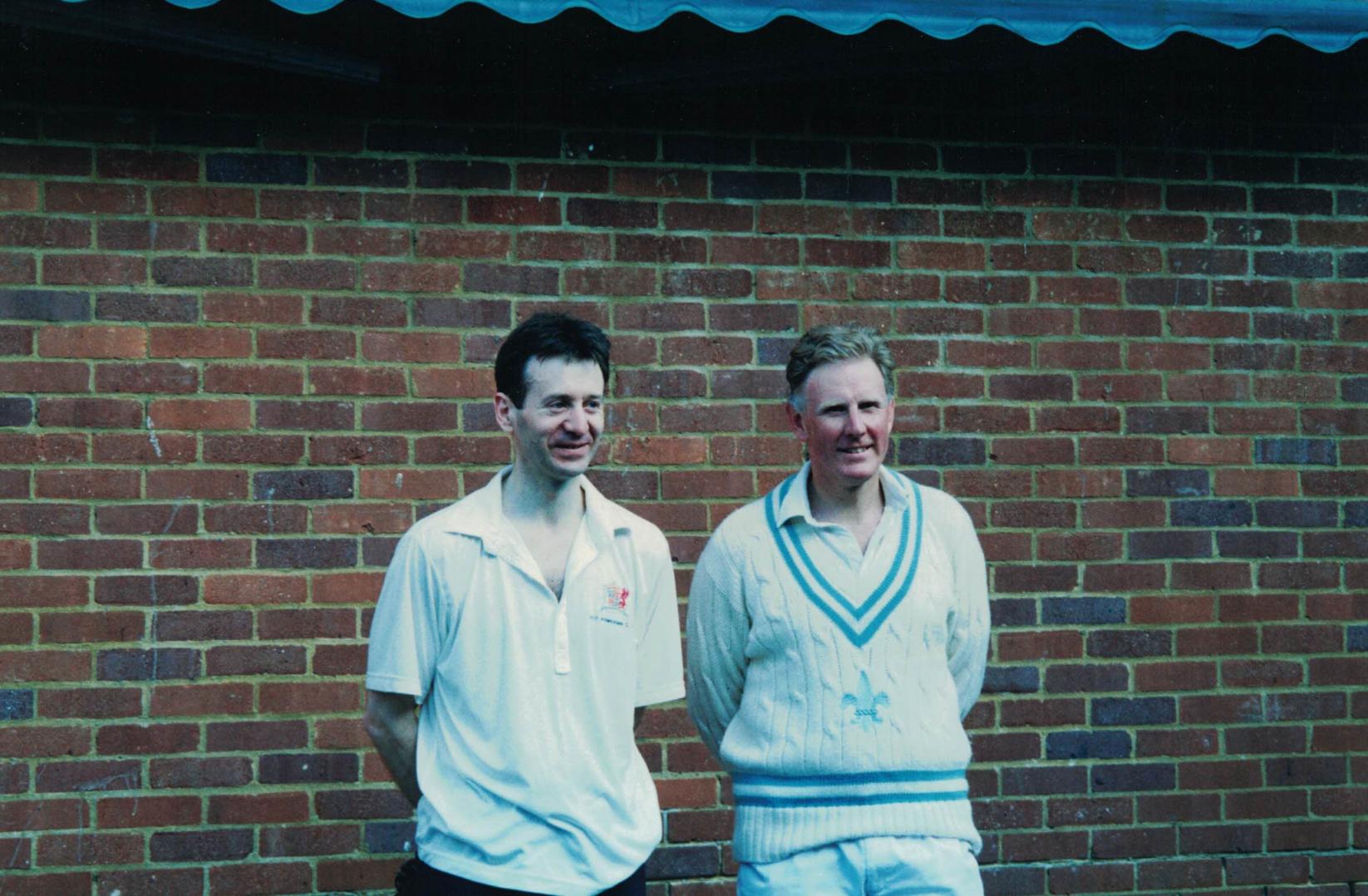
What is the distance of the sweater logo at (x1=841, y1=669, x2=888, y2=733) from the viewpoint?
322 cm

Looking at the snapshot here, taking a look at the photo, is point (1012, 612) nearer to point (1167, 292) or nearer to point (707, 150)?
point (1167, 292)

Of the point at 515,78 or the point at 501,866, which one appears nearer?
the point at 501,866

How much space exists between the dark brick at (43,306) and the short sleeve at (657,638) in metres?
2.03

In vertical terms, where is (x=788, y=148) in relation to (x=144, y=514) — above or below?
above

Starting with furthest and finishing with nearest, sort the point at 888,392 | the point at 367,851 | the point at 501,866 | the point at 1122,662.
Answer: the point at 1122,662, the point at 367,851, the point at 888,392, the point at 501,866

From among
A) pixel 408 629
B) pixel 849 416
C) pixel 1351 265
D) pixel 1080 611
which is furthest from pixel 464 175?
pixel 1351 265

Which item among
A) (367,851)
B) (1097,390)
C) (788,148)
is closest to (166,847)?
(367,851)

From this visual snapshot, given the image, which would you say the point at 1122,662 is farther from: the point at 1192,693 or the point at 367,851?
the point at 367,851

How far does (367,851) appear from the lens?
4.48m

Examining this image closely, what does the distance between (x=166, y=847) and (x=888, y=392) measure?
254 cm

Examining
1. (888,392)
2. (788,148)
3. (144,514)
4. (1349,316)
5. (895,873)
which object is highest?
(788,148)

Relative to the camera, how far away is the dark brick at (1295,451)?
4953 millimetres

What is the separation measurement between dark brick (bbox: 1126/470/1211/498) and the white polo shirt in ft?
7.49

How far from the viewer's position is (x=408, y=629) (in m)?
3.08
